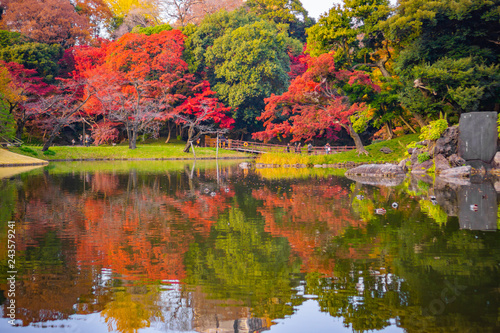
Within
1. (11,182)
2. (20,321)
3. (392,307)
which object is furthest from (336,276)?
(11,182)

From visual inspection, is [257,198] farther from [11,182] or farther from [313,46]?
[313,46]

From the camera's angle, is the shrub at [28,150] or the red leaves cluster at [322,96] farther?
the shrub at [28,150]

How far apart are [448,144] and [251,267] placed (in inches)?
792

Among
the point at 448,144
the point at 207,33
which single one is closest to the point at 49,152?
the point at 207,33

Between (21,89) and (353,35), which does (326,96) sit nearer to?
(353,35)

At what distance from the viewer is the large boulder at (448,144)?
76.9 feet

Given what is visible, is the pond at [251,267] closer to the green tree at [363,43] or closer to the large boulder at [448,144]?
the large boulder at [448,144]

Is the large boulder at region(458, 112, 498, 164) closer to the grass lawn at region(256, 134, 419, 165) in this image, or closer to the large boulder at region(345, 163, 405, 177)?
the large boulder at region(345, 163, 405, 177)

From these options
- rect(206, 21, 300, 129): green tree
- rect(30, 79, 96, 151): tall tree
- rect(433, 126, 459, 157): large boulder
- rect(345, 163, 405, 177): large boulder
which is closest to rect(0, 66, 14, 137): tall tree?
rect(30, 79, 96, 151): tall tree

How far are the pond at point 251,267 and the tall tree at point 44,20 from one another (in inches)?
1527

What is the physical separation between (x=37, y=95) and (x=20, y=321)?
41275 mm

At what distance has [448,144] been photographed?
23.5 meters

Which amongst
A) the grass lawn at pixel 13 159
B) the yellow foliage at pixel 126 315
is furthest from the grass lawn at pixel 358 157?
the yellow foliage at pixel 126 315

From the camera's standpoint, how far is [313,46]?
30.8 meters
